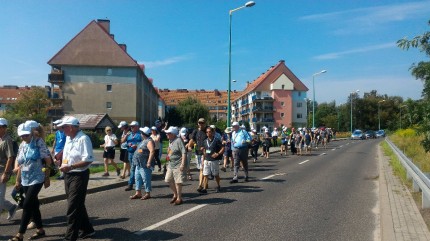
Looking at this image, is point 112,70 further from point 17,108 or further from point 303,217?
point 303,217

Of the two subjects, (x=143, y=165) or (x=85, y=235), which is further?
(x=143, y=165)

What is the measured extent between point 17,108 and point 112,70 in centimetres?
2254

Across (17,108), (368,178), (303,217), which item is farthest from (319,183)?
(17,108)

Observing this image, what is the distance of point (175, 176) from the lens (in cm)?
934

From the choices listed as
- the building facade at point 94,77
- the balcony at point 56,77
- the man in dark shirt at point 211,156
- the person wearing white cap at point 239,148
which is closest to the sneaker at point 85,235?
the man in dark shirt at point 211,156

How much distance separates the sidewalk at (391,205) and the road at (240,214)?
0.24 metres

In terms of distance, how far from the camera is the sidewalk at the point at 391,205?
6332 millimetres

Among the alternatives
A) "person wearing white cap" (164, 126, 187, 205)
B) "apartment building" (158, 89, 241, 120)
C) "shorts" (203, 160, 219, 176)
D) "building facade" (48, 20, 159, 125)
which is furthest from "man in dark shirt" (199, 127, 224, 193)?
"apartment building" (158, 89, 241, 120)

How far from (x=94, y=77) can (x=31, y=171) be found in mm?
56972

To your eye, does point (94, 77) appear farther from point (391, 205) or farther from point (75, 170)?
point (75, 170)

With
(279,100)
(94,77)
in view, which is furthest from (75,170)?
(279,100)

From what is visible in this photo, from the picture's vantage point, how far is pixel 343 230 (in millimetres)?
7066

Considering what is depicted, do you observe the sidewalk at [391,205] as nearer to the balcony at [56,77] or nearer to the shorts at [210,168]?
the shorts at [210,168]

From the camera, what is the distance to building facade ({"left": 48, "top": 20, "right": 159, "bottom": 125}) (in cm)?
6069
